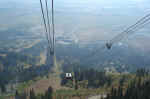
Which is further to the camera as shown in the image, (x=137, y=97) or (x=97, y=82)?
(x=97, y=82)

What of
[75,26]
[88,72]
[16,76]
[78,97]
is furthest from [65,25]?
[78,97]

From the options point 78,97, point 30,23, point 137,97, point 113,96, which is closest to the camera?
point 137,97

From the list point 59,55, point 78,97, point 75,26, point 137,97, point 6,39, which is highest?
point 75,26

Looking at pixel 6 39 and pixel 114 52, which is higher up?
pixel 6 39

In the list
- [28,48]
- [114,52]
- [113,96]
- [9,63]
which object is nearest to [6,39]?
[28,48]

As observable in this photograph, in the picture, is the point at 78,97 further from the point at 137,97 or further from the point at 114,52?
the point at 114,52

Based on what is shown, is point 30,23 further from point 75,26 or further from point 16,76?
point 16,76

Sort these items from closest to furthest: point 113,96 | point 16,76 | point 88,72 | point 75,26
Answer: point 113,96
point 88,72
point 16,76
point 75,26

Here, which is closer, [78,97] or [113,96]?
[113,96]

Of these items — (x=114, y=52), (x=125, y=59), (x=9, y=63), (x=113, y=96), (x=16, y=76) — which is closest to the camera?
(x=113, y=96)
